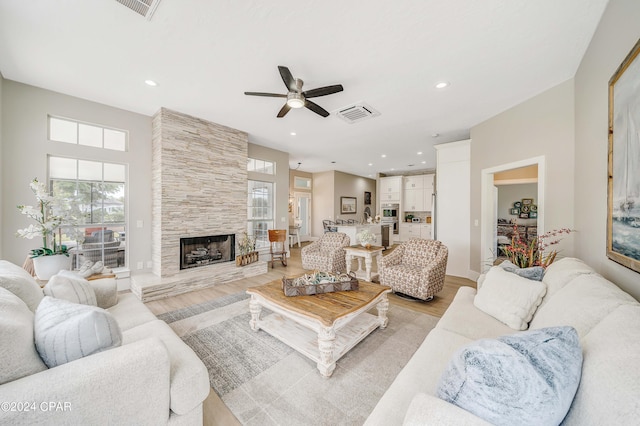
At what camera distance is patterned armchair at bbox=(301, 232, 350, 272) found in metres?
4.24

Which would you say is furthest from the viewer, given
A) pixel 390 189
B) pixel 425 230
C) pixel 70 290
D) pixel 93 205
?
pixel 390 189

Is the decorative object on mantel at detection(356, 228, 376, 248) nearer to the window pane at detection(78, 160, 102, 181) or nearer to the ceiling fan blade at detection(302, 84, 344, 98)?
the ceiling fan blade at detection(302, 84, 344, 98)

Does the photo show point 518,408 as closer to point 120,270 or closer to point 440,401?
point 440,401

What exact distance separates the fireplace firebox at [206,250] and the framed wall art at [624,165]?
16.1 ft

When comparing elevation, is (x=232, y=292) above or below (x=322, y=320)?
below

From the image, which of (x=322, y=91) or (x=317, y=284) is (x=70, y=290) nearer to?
(x=317, y=284)

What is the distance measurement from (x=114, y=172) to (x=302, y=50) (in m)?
3.58

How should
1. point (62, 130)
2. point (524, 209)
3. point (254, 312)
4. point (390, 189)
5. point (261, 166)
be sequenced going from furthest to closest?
point (390, 189) → point (524, 209) → point (261, 166) → point (62, 130) → point (254, 312)

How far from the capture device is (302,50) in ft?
7.30

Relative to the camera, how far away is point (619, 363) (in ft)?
2.31

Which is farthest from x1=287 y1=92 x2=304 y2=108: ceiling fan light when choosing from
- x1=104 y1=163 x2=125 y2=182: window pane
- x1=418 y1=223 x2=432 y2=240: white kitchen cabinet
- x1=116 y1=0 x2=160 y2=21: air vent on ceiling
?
x1=418 y1=223 x2=432 y2=240: white kitchen cabinet

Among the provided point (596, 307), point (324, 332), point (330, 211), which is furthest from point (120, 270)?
point (330, 211)

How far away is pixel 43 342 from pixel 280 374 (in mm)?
1422
